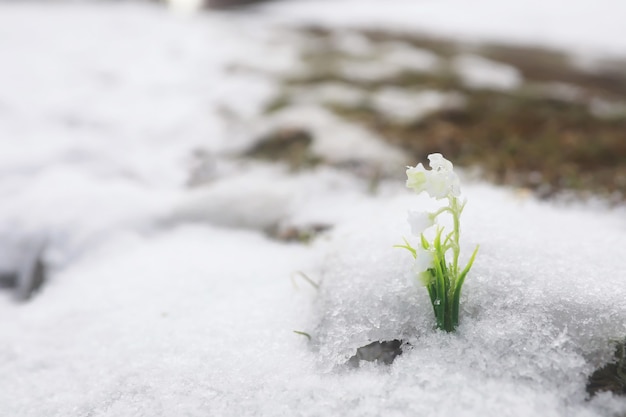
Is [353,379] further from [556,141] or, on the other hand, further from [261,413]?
[556,141]

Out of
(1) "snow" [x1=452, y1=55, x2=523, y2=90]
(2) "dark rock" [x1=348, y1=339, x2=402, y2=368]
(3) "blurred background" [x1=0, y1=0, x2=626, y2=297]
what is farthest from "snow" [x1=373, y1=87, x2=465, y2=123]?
(2) "dark rock" [x1=348, y1=339, x2=402, y2=368]

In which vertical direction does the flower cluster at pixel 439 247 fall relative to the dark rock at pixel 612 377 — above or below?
above

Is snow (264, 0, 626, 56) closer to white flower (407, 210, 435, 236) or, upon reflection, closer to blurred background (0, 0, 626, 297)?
blurred background (0, 0, 626, 297)

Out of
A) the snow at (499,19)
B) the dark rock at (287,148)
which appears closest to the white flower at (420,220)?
the dark rock at (287,148)

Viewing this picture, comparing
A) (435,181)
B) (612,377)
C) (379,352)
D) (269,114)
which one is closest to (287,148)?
(269,114)

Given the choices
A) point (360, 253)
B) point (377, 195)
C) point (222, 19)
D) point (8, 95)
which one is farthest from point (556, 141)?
point (222, 19)

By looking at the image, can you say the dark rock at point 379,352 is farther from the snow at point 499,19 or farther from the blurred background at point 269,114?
the snow at point 499,19

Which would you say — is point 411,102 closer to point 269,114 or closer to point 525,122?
point 525,122
